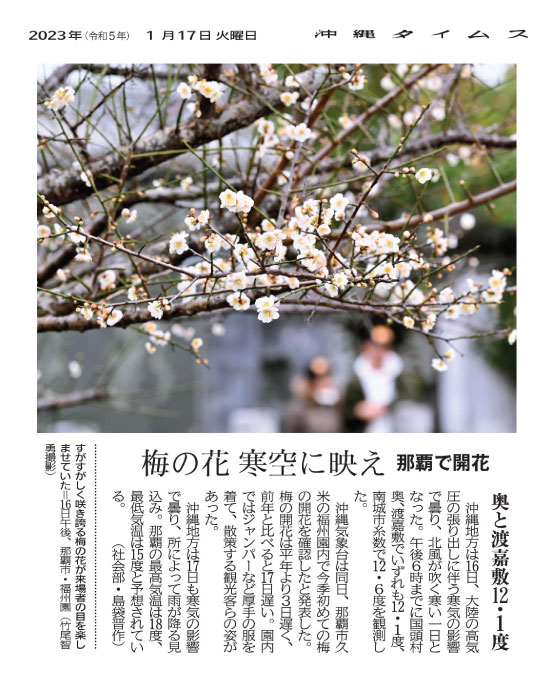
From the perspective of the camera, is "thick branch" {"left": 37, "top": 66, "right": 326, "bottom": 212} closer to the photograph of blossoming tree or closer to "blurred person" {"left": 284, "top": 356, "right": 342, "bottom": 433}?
the photograph of blossoming tree

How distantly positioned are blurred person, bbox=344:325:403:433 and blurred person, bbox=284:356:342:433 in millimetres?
134

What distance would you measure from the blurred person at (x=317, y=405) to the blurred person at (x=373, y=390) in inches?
A: 5.3

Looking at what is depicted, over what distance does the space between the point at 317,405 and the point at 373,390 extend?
2.59 feet

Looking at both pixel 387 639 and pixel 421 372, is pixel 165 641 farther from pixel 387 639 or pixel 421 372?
pixel 421 372

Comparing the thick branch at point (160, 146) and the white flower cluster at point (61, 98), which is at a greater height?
the white flower cluster at point (61, 98)

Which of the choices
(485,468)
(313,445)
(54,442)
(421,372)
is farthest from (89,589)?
(421,372)

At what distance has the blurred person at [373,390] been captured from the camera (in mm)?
4277

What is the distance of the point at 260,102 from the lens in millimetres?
1414

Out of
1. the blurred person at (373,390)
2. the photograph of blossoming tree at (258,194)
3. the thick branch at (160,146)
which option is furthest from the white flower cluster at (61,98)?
the blurred person at (373,390)

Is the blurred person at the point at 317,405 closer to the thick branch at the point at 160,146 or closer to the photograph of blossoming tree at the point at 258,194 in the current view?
the photograph of blossoming tree at the point at 258,194

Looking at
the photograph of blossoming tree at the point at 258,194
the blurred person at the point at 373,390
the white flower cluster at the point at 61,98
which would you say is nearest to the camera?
the photograph of blossoming tree at the point at 258,194

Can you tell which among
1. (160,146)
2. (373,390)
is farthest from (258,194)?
(373,390)

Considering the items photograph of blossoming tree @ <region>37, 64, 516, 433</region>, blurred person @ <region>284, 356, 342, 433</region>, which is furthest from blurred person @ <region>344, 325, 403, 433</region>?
photograph of blossoming tree @ <region>37, 64, 516, 433</region>

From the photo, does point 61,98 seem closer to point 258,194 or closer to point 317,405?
point 258,194
